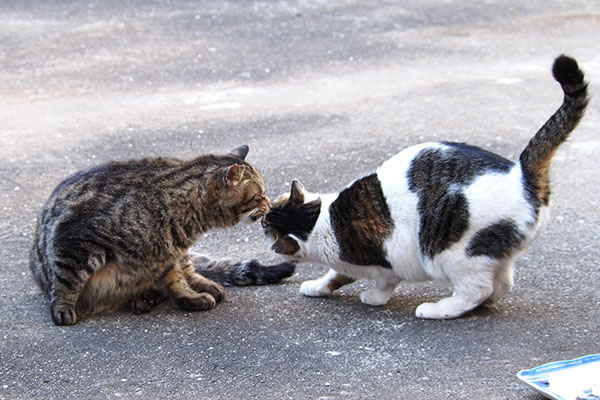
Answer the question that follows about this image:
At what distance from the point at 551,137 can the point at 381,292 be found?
4.03 ft

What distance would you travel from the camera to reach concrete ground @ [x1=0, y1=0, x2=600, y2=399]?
11.5ft

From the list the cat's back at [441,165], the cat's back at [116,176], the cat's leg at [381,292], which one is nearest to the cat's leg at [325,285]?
the cat's leg at [381,292]

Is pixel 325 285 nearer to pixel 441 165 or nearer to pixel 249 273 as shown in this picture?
pixel 249 273

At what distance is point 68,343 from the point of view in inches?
149

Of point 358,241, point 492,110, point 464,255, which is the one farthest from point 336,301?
point 492,110

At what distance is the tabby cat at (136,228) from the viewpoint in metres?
3.94

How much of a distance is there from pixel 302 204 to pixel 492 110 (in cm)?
358

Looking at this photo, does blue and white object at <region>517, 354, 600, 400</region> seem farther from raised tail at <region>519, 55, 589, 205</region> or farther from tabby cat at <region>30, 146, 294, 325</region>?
tabby cat at <region>30, 146, 294, 325</region>

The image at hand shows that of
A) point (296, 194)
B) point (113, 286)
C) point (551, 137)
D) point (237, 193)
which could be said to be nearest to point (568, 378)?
point (551, 137)

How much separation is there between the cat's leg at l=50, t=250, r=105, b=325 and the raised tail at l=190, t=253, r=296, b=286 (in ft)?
2.80

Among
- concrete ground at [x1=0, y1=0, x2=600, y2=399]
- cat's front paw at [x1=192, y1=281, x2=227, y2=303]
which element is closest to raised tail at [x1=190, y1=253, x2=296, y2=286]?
concrete ground at [x1=0, y1=0, x2=600, y2=399]

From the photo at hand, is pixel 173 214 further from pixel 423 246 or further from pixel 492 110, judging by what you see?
pixel 492 110

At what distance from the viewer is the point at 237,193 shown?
4.20 meters

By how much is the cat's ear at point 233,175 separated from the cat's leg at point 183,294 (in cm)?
58
